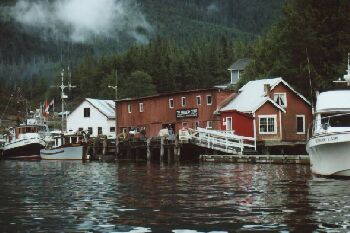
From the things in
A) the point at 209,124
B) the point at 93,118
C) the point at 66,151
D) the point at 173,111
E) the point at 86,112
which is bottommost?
the point at 66,151

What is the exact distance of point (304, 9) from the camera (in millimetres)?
68000

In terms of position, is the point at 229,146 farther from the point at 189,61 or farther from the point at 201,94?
the point at 189,61

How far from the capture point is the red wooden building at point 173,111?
209 ft

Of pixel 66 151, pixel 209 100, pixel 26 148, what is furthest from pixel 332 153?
pixel 26 148

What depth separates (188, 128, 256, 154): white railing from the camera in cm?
4999

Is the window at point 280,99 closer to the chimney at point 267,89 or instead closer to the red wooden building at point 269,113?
the red wooden building at point 269,113

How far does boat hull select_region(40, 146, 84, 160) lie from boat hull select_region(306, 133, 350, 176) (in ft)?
130

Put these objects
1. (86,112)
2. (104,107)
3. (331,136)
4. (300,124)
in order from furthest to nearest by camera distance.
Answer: (104,107) → (86,112) → (300,124) → (331,136)

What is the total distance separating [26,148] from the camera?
75.8 meters

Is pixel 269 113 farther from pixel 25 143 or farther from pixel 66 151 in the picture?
pixel 25 143

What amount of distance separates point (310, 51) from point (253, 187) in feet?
146

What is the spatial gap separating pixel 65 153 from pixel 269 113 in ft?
71.5

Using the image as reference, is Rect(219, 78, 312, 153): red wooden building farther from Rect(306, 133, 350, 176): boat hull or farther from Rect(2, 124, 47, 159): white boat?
Rect(306, 133, 350, 176): boat hull

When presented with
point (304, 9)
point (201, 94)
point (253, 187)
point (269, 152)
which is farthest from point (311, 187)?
point (304, 9)
